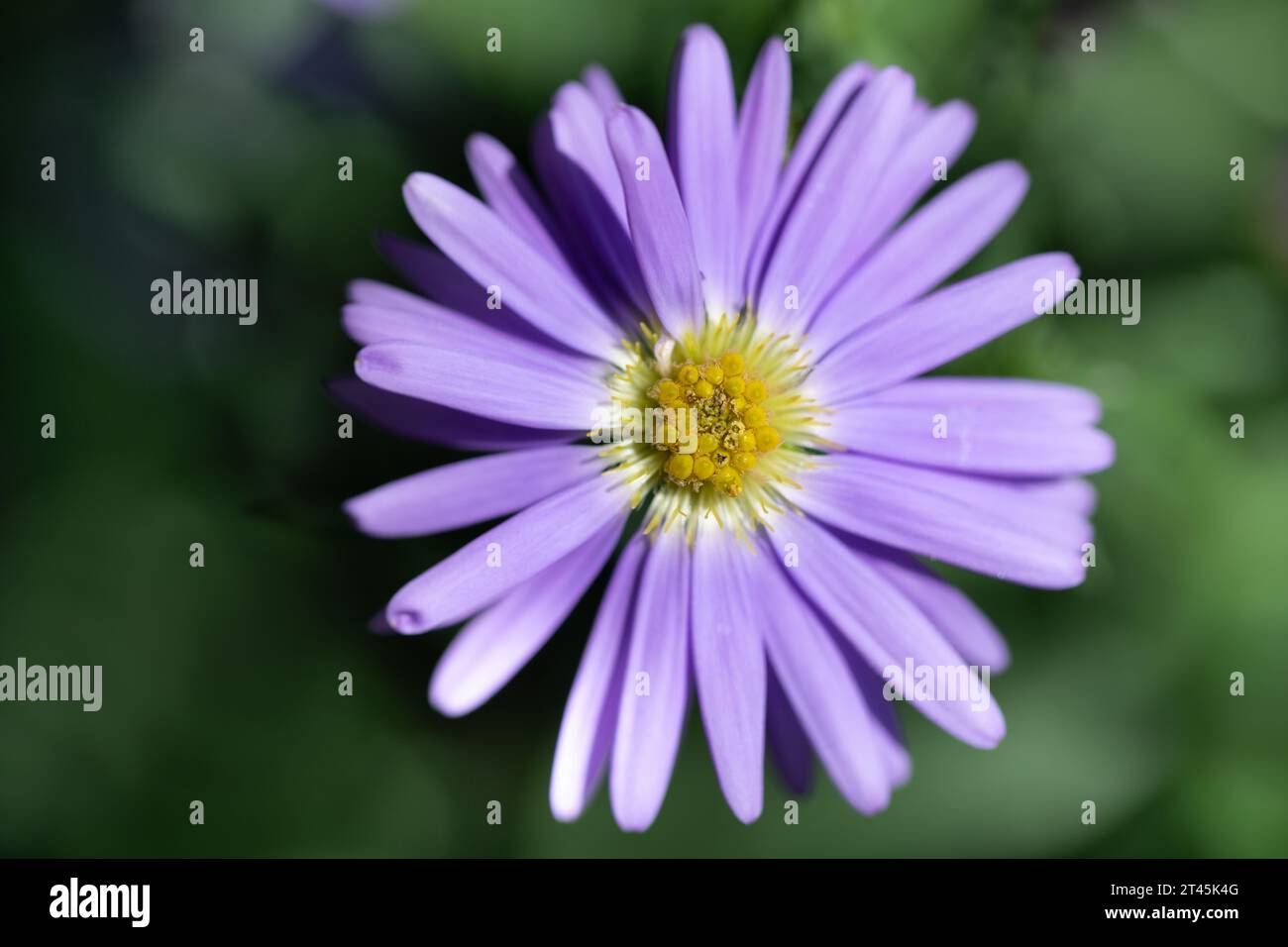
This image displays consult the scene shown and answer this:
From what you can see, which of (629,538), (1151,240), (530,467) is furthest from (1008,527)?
(1151,240)

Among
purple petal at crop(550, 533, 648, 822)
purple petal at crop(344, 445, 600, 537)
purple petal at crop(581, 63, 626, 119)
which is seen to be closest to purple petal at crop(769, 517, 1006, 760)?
purple petal at crop(550, 533, 648, 822)

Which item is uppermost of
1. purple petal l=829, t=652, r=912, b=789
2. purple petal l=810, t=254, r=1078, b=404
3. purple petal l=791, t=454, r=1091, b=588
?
purple petal l=810, t=254, r=1078, b=404

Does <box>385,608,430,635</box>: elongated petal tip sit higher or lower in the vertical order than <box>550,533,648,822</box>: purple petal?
higher

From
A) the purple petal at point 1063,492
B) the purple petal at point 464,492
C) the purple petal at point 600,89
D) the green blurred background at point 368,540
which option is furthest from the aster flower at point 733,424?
the green blurred background at point 368,540

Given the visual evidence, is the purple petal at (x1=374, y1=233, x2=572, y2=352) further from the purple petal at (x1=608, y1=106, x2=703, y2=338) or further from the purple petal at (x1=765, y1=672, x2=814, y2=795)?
the purple petal at (x1=765, y1=672, x2=814, y2=795)

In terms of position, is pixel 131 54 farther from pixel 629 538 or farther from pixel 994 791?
pixel 994 791

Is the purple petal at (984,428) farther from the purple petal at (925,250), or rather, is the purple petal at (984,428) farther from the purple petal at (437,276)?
the purple petal at (437,276)
